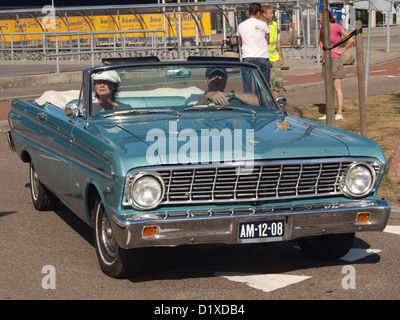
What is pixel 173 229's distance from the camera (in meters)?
5.32

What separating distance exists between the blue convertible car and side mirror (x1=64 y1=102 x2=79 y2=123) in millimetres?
12

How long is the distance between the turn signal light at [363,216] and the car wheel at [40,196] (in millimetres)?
3676

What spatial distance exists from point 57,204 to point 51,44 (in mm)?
24155

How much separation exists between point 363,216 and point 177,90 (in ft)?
7.00

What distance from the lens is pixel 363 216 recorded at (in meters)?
5.78

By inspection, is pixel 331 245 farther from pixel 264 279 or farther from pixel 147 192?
pixel 147 192

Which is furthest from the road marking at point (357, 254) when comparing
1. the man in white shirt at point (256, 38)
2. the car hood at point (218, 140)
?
the man in white shirt at point (256, 38)

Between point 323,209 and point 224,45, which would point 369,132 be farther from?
point 224,45

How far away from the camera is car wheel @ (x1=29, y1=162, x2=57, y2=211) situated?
326 inches

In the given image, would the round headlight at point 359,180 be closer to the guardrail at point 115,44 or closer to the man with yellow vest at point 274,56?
the man with yellow vest at point 274,56
